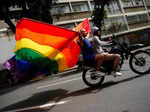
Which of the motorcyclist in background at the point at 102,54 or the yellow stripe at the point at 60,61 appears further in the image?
the yellow stripe at the point at 60,61

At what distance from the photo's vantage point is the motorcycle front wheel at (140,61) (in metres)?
5.73

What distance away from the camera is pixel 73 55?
5.64m

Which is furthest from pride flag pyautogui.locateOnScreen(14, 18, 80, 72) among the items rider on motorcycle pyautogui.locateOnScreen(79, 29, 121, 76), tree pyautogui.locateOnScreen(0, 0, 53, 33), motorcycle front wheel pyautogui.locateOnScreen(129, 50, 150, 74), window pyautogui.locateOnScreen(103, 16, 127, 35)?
window pyautogui.locateOnScreen(103, 16, 127, 35)

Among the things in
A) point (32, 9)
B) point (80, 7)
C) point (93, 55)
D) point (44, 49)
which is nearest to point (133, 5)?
point (80, 7)

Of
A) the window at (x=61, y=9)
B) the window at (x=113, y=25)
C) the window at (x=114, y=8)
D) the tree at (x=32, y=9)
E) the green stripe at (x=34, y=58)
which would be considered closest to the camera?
the green stripe at (x=34, y=58)

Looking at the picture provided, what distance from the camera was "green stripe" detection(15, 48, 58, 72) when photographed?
17.5ft

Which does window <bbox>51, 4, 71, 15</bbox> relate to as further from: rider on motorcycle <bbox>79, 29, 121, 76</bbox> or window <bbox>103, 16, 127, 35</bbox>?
rider on motorcycle <bbox>79, 29, 121, 76</bbox>

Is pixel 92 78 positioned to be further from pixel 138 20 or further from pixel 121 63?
pixel 138 20

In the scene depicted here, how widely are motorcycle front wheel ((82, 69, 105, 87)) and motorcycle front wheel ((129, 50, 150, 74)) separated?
1.14 m

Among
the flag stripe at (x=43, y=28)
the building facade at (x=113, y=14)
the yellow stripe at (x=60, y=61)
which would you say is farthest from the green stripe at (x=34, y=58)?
the building facade at (x=113, y=14)

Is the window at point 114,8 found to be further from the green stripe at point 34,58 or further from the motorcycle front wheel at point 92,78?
the green stripe at point 34,58

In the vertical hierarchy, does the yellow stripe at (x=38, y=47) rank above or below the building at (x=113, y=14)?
below

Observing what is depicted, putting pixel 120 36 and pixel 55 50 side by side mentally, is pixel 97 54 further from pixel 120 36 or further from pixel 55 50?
pixel 120 36

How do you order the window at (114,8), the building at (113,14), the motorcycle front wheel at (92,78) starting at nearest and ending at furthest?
the motorcycle front wheel at (92,78)
the building at (113,14)
the window at (114,8)
